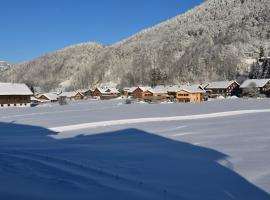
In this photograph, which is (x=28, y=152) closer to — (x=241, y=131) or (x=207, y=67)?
(x=241, y=131)

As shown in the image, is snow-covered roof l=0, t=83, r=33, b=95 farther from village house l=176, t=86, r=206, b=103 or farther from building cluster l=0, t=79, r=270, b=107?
village house l=176, t=86, r=206, b=103

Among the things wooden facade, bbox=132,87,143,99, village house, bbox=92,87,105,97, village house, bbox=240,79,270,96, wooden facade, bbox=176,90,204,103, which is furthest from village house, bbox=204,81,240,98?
village house, bbox=92,87,105,97

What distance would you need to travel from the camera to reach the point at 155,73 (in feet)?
410

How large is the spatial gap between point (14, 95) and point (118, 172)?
2411 inches

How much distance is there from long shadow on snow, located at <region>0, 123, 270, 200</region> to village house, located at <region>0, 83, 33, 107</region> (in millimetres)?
53192

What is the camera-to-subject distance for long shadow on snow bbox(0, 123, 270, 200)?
8.51 metres

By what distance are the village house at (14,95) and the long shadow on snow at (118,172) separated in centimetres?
5319

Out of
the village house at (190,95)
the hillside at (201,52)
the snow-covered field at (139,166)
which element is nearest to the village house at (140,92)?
the village house at (190,95)

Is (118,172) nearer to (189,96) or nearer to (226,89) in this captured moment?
(189,96)

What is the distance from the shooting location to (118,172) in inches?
416

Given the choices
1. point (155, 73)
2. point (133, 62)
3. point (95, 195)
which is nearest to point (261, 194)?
point (95, 195)

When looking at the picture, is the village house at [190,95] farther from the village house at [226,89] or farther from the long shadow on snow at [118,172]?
the long shadow on snow at [118,172]

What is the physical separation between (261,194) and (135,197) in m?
2.59

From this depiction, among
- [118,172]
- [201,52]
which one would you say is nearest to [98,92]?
[201,52]
